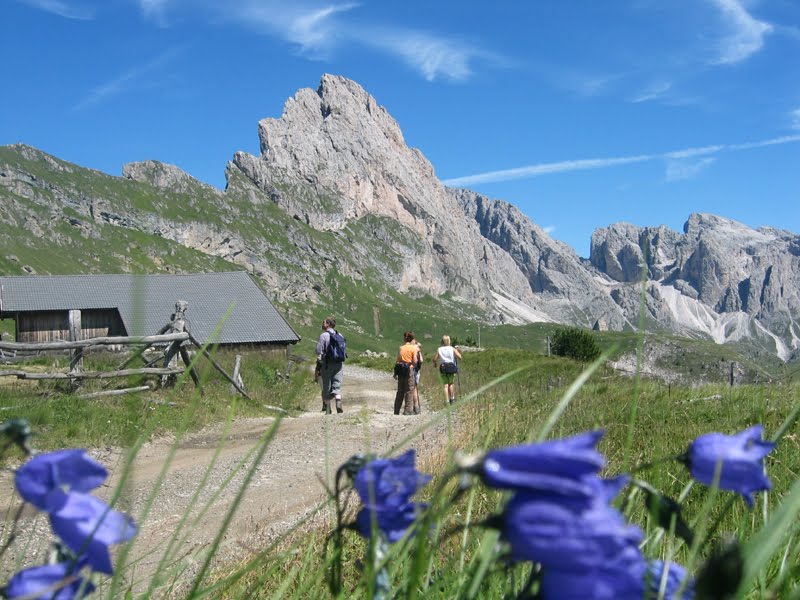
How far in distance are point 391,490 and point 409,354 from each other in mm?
13447

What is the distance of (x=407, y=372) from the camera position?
14.3 metres

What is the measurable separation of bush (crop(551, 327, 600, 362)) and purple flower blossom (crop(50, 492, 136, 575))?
178 ft

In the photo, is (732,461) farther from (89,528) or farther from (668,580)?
(89,528)

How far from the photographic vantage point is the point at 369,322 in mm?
176375

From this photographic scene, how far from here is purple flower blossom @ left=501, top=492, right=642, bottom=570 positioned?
0.63 meters

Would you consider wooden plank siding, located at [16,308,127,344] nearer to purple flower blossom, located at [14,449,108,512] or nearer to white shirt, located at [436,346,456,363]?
white shirt, located at [436,346,456,363]

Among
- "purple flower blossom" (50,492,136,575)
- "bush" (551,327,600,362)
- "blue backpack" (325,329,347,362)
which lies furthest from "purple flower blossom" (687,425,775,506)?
"bush" (551,327,600,362)

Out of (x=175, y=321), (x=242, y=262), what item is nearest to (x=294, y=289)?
(x=242, y=262)

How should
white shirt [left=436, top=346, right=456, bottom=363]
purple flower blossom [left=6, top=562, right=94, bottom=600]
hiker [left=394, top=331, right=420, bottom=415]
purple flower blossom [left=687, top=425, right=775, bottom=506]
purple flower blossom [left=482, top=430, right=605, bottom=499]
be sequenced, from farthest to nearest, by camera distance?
hiker [left=394, top=331, right=420, bottom=415] < white shirt [left=436, top=346, right=456, bottom=363] < purple flower blossom [left=687, top=425, right=775, bottom=506] < purple flower blossom [left=6, top=562, right=94, bottom=600] < purple flower blossom [left=482, top=430, right=605, bottom=499]

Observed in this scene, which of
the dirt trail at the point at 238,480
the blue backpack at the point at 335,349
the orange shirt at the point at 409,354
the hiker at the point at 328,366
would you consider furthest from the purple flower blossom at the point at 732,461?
→ the orange shirt at the point at 409,354

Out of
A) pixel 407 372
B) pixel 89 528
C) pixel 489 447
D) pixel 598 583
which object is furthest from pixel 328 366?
pixel 598 583

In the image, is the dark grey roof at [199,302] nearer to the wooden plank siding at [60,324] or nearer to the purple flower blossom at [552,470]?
the wooden plank siding at [60,324]

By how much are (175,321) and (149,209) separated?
176 m

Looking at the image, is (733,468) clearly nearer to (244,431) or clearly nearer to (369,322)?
(244,431)
